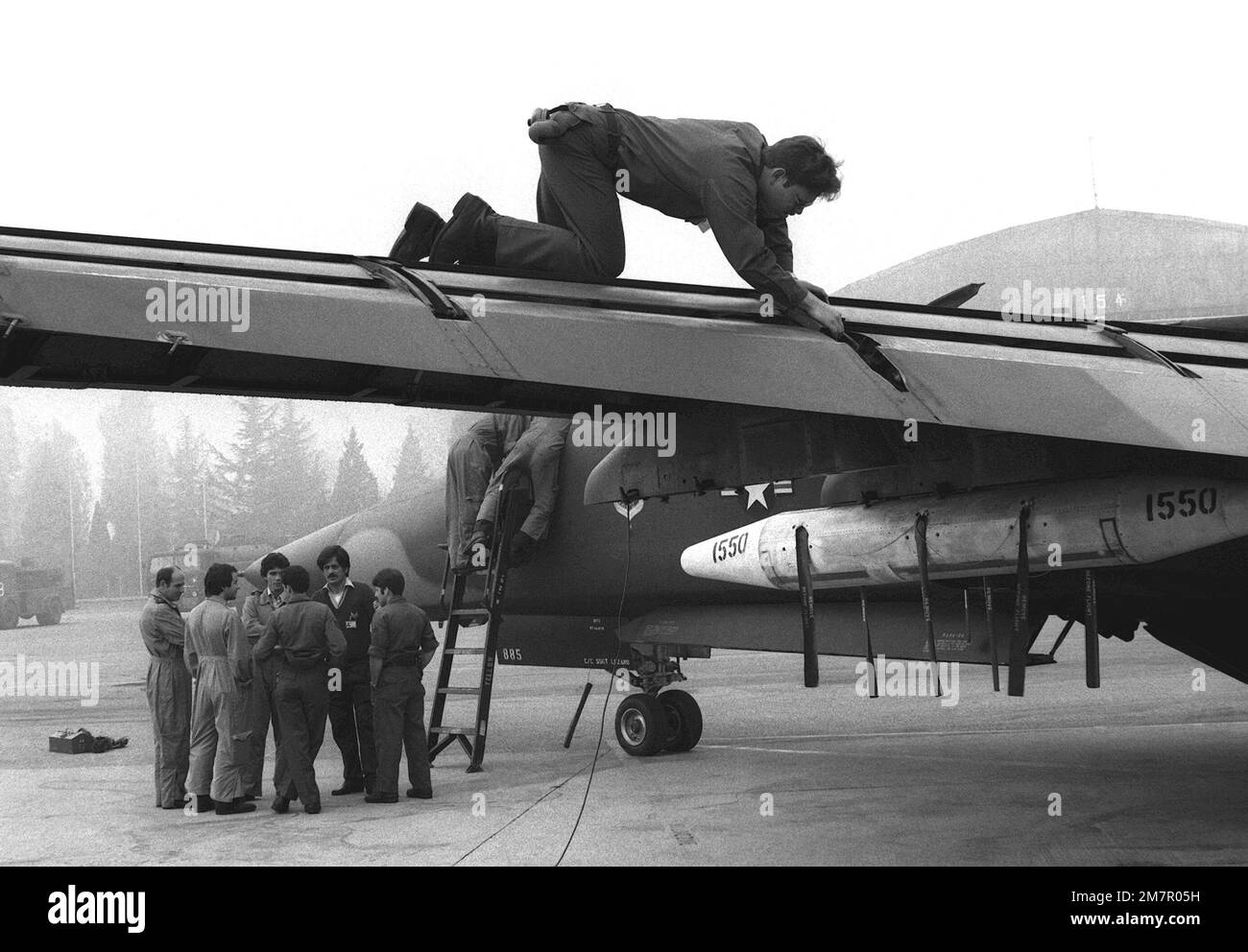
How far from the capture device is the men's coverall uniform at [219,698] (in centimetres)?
978

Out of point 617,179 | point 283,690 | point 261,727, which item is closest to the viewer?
point 617,179

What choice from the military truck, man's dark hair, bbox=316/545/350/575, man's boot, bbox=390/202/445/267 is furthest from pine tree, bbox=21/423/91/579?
man's boot, bbox=390/202/445/267

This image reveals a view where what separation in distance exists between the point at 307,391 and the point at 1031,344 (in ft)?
12.1

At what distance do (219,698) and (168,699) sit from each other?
0.55m

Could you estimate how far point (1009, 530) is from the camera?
7.54 meters

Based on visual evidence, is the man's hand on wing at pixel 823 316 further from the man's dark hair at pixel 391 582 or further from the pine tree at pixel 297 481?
the pine tree at pixel 297 481

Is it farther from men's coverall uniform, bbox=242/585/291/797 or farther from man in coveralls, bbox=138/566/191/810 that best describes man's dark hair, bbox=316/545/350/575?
man in coveralls, bbox=138/566/191/810

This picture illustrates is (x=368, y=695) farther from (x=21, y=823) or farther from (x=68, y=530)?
(x=68, y=530)

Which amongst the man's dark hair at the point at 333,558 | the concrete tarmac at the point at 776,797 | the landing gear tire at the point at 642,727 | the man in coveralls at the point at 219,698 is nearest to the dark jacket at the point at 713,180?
the concrete tarmac at the point at 776,797

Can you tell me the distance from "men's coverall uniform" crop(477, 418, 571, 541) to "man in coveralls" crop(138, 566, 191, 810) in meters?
3.02

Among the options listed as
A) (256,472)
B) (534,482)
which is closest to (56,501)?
(256,472)

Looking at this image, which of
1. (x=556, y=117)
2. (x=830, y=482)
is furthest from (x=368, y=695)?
(x=556, y=117)

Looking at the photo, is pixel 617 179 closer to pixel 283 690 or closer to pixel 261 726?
pixel 283 690

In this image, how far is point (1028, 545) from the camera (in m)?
7.48
